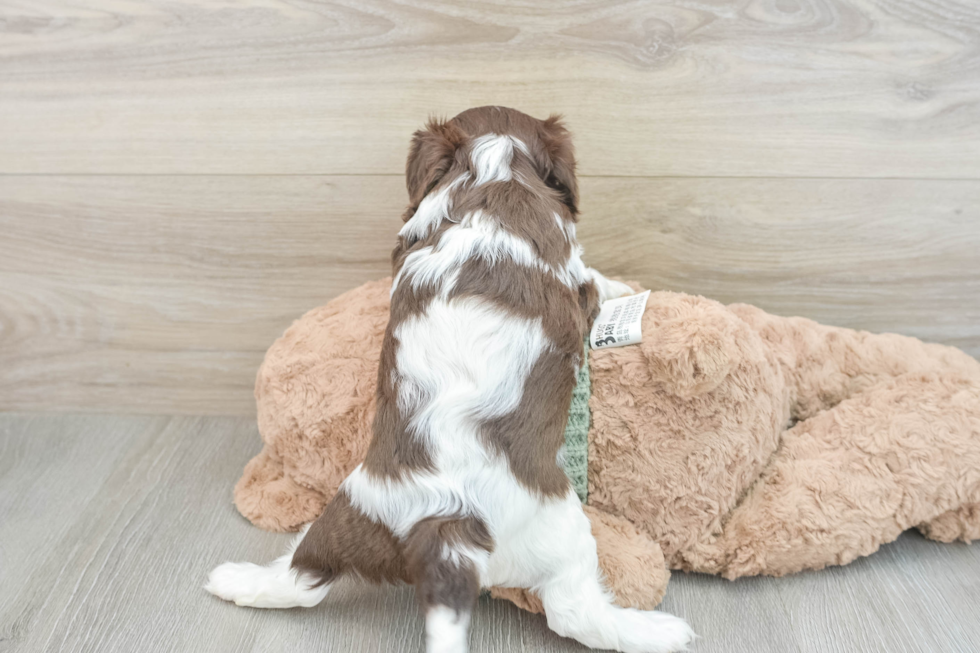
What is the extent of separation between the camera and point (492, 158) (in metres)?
1.23

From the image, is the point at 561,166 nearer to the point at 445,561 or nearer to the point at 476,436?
the point at 476,436

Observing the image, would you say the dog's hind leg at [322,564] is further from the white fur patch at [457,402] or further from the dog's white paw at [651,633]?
the dog's white paw at [651,633]

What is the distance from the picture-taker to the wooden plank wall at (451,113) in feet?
5.01

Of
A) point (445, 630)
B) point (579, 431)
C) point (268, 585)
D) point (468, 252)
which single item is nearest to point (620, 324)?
point (579, 431)

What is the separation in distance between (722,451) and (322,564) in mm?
687

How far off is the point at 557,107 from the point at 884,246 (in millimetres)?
Result: 782

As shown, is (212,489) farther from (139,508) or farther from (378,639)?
(378,639)

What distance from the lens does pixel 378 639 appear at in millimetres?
1226

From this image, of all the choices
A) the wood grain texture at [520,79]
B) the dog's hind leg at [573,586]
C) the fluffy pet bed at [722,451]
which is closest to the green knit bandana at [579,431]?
the fluffy pet bed at [722,451]

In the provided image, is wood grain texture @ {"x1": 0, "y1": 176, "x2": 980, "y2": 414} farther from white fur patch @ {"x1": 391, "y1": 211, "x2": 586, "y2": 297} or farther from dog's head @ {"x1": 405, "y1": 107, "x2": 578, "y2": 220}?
white fur patch @ {"x1": 391, "y1": 211, "x2": 586, "y2": 297}

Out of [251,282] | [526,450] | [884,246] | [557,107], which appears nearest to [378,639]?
[526,450]

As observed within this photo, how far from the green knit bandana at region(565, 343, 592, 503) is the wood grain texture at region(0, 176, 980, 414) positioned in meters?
0.47

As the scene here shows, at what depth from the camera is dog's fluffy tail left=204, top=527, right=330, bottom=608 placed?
120 cm

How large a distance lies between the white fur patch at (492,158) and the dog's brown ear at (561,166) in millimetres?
59
